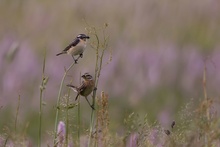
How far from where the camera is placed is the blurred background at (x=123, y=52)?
8.54 m

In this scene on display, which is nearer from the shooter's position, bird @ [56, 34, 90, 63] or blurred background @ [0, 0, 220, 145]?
bird @ [56, 34, 90, 63]

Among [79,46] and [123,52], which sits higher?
[123,52]

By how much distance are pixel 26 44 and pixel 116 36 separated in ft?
3.06

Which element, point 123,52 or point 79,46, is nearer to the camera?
point 79,46

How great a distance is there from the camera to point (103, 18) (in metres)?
10.3

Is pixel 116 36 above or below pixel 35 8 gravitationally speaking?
below

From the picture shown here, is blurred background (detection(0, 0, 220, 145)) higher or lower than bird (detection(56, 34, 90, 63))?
higher

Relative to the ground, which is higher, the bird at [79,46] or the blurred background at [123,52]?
the blurred background at [123,52]

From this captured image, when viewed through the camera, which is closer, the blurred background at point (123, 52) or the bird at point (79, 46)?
the bird at point (79, 46)

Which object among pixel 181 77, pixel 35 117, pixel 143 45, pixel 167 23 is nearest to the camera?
pixel 35 117

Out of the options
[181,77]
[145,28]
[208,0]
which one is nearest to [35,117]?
[181,77]

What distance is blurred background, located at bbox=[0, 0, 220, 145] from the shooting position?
854cm

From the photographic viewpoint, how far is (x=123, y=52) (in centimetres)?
969

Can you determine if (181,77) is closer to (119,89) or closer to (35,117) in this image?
(119,89)
